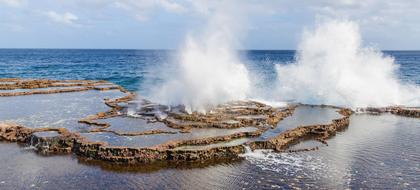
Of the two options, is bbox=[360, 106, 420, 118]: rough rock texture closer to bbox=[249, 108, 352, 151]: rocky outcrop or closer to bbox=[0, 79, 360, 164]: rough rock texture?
bbox=[0, 79, 360, 164]: rough rock texture

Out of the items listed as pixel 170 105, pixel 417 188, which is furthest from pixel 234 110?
pixel 417 188

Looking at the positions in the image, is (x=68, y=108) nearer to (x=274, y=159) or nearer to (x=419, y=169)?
(x=274, y=159)

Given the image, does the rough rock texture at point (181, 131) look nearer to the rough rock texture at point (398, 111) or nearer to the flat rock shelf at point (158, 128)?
the flat rock shelf at point (158, 128)

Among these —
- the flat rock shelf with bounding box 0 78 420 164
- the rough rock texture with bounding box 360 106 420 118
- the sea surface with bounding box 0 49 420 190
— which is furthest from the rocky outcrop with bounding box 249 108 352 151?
the rough rock texture with bounding box 360 106 420 118

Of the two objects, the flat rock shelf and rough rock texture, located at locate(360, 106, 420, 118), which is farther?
rough rock texture, located at locate(360, 106, 420, 118)

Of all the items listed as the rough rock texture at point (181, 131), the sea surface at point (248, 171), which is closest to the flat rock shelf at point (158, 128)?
the rough rock texture at point (181, 131)

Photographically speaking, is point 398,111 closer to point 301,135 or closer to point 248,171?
point 301,135

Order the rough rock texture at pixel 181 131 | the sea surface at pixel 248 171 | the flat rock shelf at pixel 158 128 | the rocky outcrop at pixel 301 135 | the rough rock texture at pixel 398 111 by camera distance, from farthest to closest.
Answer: the rough rock texture at pixel 398 111, the rocky outcrop at pixel 301 135, the flat rock shelf at pixel 158 128, the rough rock texture at pixel 181 131, the sea surface at pixel 248 171

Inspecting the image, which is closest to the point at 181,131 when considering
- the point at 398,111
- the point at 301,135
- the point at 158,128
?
the point at 158,128
